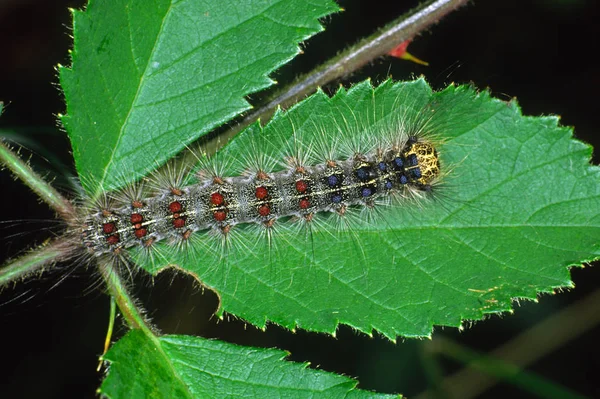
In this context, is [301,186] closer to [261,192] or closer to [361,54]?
[261,192]

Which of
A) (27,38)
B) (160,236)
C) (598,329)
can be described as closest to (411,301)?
(160,236)

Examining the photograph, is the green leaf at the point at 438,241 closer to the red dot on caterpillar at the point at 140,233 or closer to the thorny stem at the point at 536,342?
the red dot on caterpillar at the point at 140,233

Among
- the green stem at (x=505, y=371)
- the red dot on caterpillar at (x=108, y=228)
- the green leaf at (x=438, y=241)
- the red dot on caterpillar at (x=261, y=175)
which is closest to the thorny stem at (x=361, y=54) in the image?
the green leaf at (x=438, y=241)

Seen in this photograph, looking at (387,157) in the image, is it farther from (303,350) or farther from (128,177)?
(303,350)

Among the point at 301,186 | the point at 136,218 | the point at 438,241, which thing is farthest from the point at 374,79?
the point at 136,218

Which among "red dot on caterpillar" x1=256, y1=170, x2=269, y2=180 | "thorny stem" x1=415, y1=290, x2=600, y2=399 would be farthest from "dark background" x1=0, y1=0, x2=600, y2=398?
"red dot on caterpillar" x1=256, y1=170, x2=269, y2=180

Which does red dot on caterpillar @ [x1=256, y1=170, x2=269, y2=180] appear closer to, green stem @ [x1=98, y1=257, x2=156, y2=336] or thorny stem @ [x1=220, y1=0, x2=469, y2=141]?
thorny stem @ [x1=220, y1=0, x2=469, y2=141]
